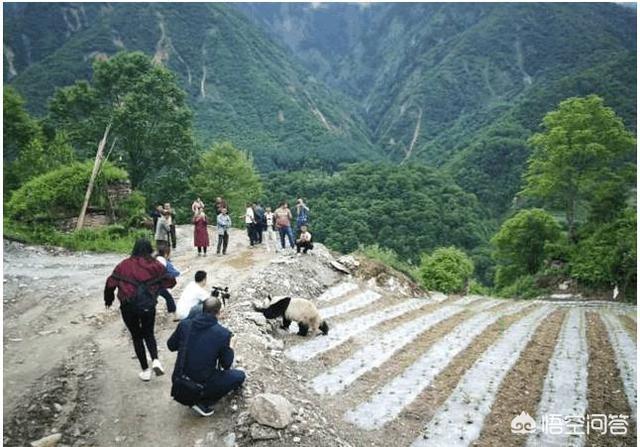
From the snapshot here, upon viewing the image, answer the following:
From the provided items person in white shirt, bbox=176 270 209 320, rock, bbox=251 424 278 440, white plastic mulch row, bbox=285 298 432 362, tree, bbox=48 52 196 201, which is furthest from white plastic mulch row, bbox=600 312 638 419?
tree, bbox=48 52 196 201

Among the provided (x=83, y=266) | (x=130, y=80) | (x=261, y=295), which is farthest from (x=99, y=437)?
(x=130, y=80)

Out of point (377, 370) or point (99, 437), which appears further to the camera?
point (377, 370)

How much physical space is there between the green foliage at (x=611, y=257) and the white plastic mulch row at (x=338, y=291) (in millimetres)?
19356

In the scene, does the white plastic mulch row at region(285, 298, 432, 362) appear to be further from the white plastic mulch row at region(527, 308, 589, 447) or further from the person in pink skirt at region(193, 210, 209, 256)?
the person in pink skirt at region(193, 210, 209, 256)

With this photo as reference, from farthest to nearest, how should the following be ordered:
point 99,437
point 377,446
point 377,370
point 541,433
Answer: point 377,370 < point 541,433 < point 377,446 < point 99,437

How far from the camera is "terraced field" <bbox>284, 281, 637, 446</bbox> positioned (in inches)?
278

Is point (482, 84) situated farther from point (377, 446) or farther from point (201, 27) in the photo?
point (377, 446)

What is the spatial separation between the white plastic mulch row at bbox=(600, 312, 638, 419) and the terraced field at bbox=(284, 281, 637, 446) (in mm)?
27

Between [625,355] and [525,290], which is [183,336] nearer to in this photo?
[625,355]

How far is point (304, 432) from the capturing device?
6.02 m

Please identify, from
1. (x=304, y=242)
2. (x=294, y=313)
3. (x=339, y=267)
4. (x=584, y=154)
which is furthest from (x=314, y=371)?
(x=584, y=154)

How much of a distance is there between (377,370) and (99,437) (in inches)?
200

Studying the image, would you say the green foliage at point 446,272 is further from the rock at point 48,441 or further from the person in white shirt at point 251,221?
the rock at point 48,441

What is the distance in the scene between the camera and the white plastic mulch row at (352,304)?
1271 centimetres
